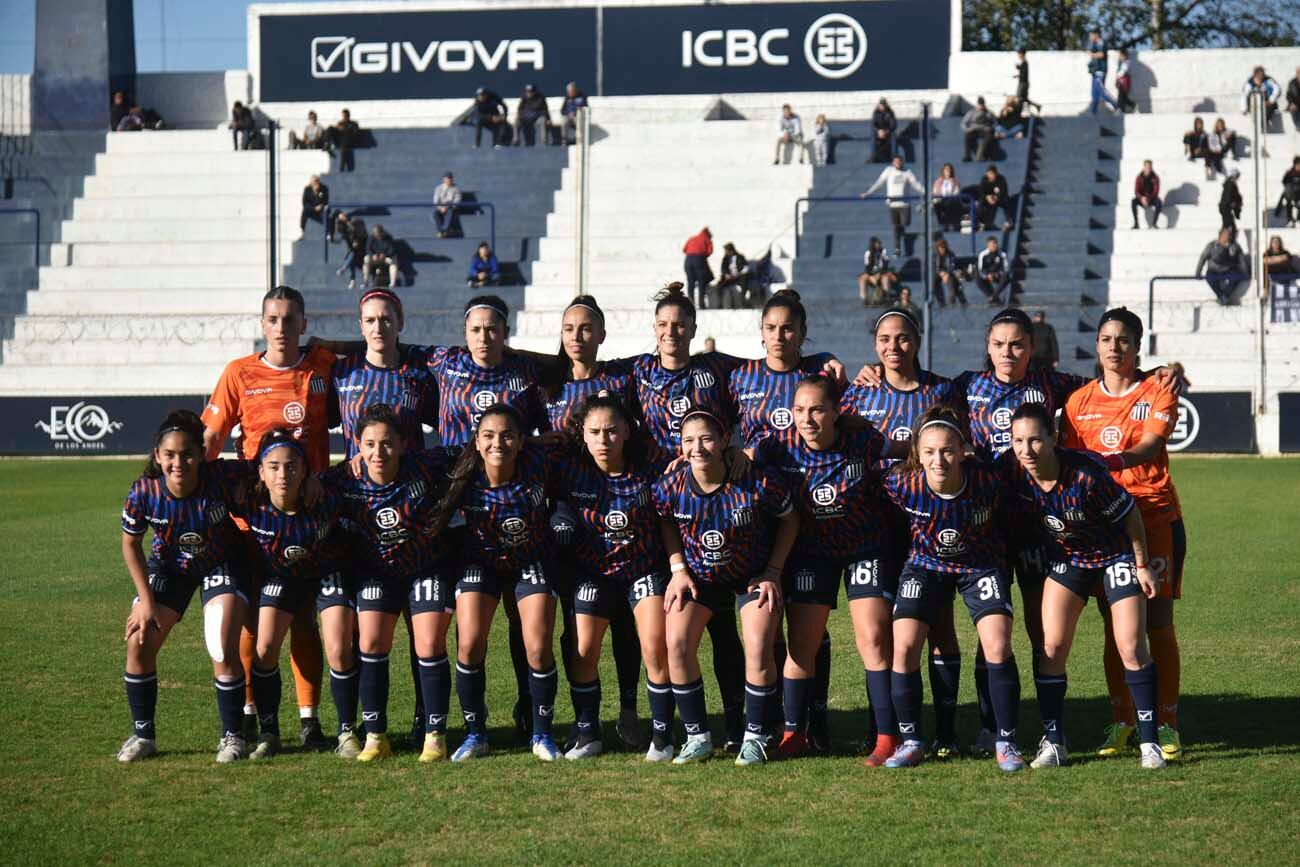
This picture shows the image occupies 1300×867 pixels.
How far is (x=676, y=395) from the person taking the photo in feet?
22.5

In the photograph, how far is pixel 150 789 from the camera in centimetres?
597

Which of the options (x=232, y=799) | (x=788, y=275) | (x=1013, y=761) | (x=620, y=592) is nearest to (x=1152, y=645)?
(x=1013, y=761)

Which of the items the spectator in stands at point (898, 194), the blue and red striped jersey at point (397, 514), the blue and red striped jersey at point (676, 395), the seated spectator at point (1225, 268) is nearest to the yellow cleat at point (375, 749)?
the blue and red striped jersey at point (397, 514)

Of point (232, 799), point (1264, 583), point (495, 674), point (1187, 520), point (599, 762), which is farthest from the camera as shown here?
point (1187, 520)

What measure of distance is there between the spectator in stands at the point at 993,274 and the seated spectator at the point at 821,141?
5.03 m

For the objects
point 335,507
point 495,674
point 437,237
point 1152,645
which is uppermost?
point 437,237

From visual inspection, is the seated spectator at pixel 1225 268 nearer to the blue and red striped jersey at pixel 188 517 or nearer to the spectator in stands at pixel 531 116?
the spectator in stands at pixel 531 116

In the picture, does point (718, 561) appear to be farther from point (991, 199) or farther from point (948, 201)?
point (948, 201)

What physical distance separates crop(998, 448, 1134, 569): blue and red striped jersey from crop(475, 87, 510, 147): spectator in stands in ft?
86.9

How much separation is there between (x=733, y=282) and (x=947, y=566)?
21100 mm

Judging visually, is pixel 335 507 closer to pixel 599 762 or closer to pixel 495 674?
pixel 599 762

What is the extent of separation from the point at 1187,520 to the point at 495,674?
9.30 m

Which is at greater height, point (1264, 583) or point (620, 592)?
point (620, 592)

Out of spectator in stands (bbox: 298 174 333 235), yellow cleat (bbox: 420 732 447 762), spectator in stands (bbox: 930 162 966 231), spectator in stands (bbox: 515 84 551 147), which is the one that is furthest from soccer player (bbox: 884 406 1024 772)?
spectator in stands (bbox: 515 84 551 147)
